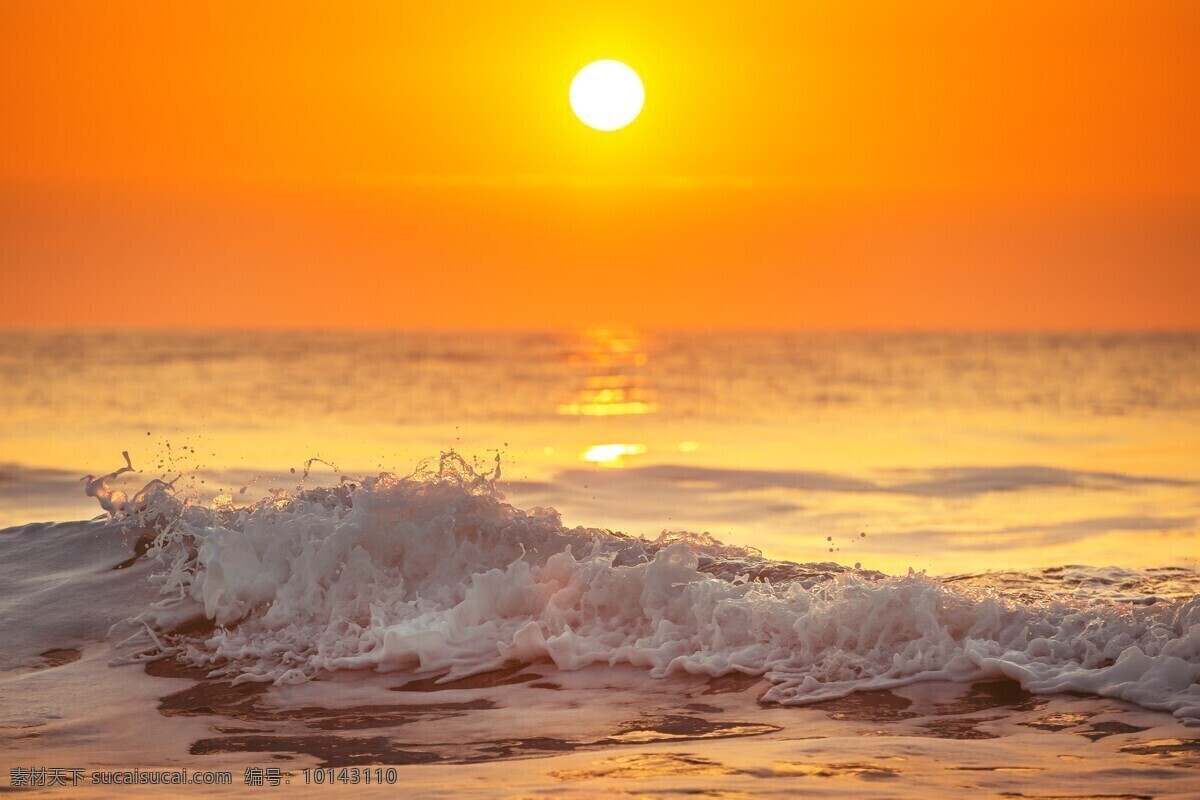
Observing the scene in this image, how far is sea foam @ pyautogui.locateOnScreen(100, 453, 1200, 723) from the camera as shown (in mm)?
7770

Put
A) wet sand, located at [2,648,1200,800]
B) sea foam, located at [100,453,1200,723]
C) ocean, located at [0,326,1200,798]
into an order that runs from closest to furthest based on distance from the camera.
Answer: wet sand, located at [2,648,1200,800] < ocean, located at [0,326,1200,798] < sea foam, located at [100,453,1200,723]

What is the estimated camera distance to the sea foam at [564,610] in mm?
7770

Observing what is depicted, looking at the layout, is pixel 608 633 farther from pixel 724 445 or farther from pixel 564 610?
pixel 724 445

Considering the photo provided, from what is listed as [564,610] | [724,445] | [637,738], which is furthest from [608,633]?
[724,445]

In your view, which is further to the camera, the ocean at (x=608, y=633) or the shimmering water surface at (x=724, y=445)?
the shimmering water surface at (x=724, y=445)

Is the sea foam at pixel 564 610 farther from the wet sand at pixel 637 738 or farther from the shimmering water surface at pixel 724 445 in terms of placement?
the shimmering water surface at pixel 724 445

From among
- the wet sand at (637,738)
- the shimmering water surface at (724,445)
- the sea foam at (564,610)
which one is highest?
the shimmering water surface at (724,445)

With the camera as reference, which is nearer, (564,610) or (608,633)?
(608,633)

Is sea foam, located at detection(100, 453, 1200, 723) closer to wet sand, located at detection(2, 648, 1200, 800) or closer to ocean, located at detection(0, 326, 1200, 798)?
ocean, located at detection(0, 326, 1200, 798)

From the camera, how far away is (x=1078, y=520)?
15.2m

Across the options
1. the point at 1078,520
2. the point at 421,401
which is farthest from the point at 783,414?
the point at 1078,520

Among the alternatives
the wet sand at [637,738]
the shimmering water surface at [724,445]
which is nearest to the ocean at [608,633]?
the wet sand at [637,738]

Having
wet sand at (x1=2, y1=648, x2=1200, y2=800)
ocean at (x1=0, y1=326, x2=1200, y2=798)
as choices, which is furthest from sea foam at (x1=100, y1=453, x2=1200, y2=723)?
wet sand at (x1=2, y1=648, x2=1200, y2=800)

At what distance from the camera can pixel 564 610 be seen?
8906 millimetres
